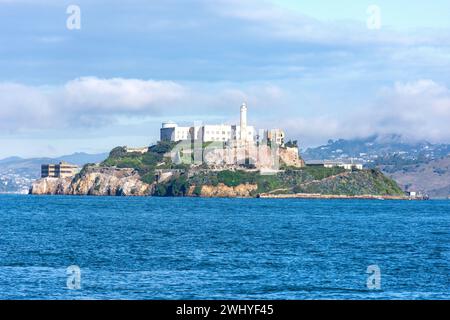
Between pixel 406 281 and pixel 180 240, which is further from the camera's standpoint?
pixel 180 240

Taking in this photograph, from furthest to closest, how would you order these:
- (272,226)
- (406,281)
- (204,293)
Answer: (272,226) < (406,281) < (204,293)

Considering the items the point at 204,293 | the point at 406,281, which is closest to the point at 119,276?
the point at 204,293

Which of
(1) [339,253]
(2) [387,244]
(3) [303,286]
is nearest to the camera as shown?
(3) [303,286]

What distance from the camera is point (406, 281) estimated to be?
2055 inches

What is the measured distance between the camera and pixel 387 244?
3361 inches

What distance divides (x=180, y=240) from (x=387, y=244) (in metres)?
19.7

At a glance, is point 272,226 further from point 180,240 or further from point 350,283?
point 350,283

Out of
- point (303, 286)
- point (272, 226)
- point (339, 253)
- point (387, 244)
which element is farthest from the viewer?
point (272, 226)
